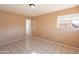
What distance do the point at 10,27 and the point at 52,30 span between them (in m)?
1.02

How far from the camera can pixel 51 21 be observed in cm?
199

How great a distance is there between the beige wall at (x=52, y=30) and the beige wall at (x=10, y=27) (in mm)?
303

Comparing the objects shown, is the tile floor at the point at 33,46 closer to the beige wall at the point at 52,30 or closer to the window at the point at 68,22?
the beige wall at the point at 52,30

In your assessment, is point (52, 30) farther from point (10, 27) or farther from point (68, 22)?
point (10, 27)

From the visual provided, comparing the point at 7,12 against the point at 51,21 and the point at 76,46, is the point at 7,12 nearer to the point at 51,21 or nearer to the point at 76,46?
the point at 51,21

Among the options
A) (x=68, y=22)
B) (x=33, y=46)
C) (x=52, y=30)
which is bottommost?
(x=33, y=46)

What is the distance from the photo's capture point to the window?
5.93 feet

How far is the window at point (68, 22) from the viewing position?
1809mm

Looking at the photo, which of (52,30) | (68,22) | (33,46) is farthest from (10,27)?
(68,22)

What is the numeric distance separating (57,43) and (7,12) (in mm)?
1333

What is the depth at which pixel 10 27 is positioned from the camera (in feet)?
6.78

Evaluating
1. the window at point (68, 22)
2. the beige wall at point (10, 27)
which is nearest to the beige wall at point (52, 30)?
the window at point (68, 22)

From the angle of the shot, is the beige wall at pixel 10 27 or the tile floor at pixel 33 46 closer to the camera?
the tile floor at pixel 33 46
